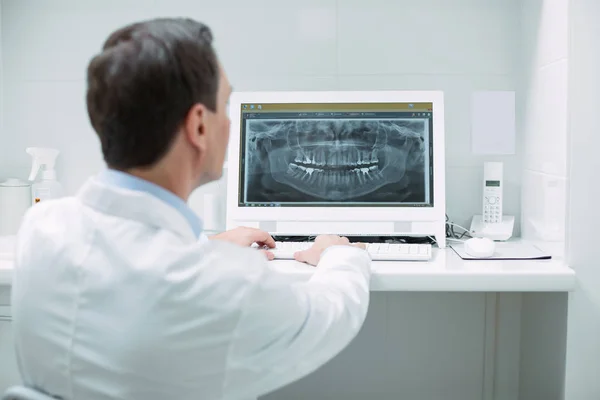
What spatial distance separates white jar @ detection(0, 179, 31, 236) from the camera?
2.05 metres

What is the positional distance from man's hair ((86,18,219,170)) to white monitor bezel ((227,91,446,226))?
92cm

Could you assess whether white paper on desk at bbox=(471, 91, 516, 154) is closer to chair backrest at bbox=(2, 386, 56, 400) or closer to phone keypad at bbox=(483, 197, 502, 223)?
phone keypad at bbox=(483, 197, 502, 223)

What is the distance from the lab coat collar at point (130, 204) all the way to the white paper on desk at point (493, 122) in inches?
55.0

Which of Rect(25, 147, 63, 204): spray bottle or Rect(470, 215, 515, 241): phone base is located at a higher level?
Rect(25, 147, 63, 204): spray bottle

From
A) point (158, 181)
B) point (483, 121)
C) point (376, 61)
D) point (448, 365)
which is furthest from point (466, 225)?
point (158, 181)

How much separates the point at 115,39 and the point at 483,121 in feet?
4.68

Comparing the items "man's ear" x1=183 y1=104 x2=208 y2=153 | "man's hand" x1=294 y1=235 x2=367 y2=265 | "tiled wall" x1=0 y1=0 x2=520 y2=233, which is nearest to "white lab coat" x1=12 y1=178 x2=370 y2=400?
"man's ear" x1=183 y1=104 x2=208 y2=153

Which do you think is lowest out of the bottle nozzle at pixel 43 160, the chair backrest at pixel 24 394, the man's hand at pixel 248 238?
the chair backrest at pixel 24 394

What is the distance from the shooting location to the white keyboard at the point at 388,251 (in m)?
1.62

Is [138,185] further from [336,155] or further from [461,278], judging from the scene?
[336,155]

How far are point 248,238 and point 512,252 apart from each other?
72cm

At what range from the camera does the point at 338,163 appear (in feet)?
6.07

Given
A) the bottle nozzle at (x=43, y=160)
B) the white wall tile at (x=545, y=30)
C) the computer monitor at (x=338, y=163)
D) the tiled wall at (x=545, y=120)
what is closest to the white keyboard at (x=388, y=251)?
the computer monitor at (x=338, y=163)

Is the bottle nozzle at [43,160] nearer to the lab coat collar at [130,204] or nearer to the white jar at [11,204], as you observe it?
the white jar at [11,204]
